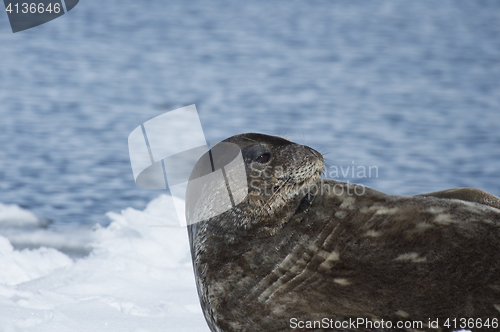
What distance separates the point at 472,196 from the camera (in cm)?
275

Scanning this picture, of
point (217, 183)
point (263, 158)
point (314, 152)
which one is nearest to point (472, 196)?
point (314, 152)

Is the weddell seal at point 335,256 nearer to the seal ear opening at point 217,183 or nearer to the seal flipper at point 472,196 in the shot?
the seal ear opening at point 217,183

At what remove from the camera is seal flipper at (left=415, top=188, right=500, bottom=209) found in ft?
8.93

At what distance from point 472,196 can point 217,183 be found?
1.40 meters

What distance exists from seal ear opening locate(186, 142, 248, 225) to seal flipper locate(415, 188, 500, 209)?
3.46ft

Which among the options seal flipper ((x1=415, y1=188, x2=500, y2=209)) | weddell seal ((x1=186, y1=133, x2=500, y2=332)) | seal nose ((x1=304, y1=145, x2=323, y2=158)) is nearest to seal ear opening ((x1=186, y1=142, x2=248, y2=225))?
weddell seal ((x1=186, y1=133, x2=500, y2=332))

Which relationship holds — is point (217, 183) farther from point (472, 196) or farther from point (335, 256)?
point (472, 196)

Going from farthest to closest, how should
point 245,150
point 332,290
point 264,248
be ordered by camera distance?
Answer: point 245,150, point 264,248, point 332,290

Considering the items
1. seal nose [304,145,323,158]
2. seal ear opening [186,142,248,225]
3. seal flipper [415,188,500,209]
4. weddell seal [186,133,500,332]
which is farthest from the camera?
seal flipper [415,188,500,209]

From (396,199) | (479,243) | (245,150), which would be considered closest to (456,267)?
(479,243)

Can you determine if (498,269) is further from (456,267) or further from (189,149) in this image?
(189,149)

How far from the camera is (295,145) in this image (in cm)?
248

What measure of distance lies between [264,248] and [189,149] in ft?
2.77

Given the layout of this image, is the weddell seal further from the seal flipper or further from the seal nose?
the seal flipper
